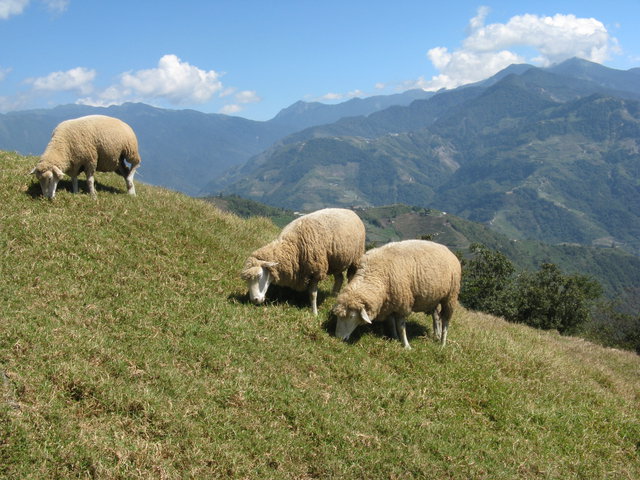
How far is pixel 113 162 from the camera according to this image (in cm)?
1471

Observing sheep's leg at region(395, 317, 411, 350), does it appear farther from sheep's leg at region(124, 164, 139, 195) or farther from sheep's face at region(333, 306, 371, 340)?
sheep's leg at region(124, 164, 139, 195)

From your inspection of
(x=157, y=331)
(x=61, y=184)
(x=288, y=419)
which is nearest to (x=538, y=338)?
(x=288, y=419)

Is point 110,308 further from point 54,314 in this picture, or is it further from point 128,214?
point 128,214

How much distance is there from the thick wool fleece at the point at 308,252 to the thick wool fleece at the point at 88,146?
20.9 ft

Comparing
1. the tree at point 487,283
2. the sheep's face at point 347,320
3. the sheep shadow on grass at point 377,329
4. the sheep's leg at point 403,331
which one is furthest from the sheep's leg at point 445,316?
the tree at point 487,283

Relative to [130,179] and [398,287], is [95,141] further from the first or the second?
[398,287]

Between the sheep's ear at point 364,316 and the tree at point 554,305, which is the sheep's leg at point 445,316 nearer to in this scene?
the sheep's ear at point 364,316

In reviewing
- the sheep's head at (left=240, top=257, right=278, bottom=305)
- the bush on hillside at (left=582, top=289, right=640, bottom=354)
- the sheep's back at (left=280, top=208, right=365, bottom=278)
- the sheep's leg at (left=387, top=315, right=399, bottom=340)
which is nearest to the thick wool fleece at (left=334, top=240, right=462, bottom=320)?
the sheep's leg at (left=387, top=315, right=399, bottom=340)

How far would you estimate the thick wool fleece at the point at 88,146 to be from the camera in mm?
13516

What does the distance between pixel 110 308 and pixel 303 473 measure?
221 inches

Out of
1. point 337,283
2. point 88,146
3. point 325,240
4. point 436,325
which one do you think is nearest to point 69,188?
point 88,146

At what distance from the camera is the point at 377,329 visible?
12.1m

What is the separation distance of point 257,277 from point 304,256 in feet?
4.51

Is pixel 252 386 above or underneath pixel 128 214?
underneath
